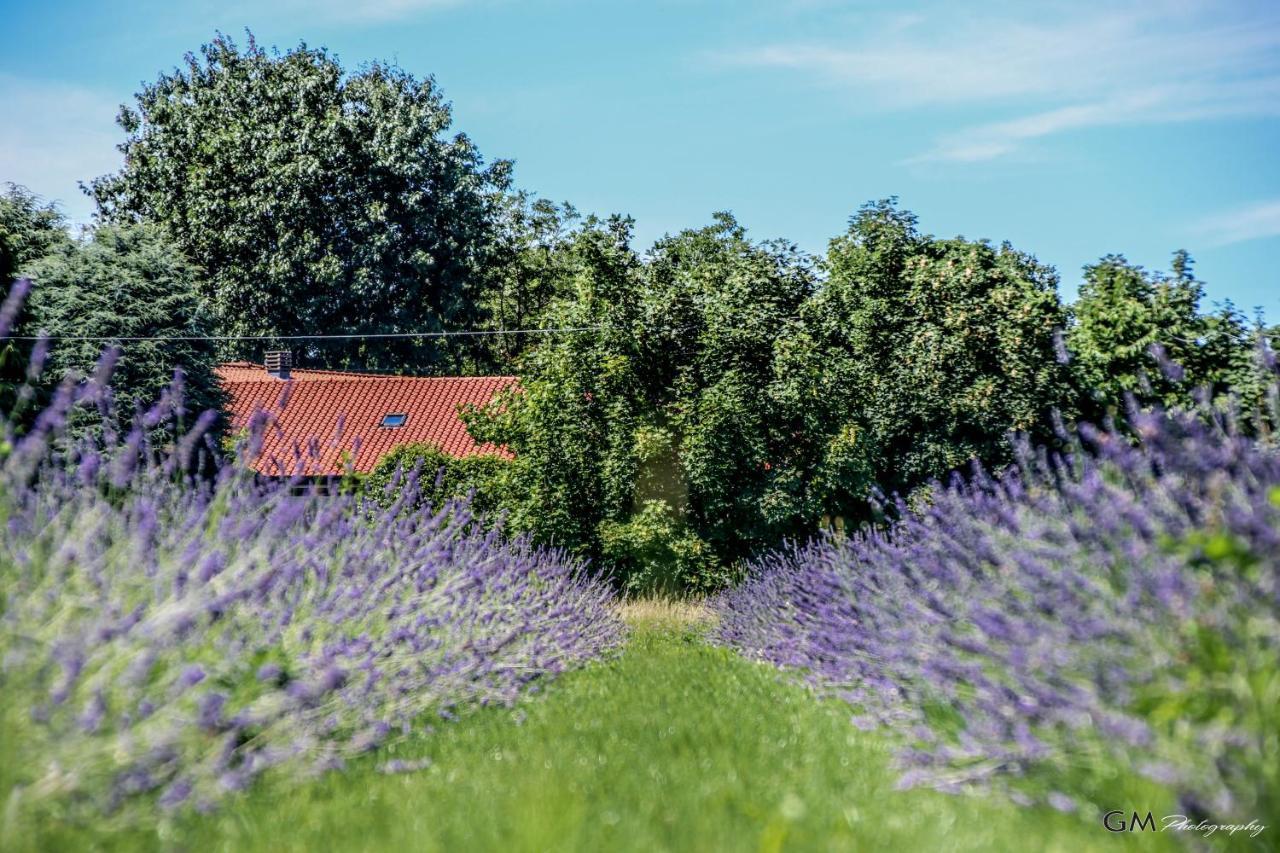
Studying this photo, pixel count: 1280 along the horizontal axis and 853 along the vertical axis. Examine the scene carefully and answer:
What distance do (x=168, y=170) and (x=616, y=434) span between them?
2351cm

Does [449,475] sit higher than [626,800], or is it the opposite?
[626,800]

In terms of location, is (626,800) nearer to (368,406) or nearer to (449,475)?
(449,475)

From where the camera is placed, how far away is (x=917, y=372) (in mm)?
21984

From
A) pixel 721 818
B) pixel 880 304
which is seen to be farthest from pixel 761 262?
pixel 721 818

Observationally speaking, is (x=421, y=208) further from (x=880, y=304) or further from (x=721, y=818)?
(x=721, y=818)

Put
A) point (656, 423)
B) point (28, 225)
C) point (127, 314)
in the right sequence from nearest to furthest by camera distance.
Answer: point (656, 423)
point (127, 314)
point (28, 225)

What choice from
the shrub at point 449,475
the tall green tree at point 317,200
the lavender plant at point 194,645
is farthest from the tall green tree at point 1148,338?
the tall green tree at point 317,200

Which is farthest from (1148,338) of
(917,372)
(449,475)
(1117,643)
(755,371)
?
(1117,643)

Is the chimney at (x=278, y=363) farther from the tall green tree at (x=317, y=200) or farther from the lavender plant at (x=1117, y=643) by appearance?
the lavender plant at (x=1117, y=643)

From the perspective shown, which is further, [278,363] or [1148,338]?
[278,363]

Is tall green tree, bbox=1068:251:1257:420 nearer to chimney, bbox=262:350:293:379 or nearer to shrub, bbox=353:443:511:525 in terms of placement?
shrub, bbox=353:443:511:525

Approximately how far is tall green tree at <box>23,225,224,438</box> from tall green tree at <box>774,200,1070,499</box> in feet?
40.7

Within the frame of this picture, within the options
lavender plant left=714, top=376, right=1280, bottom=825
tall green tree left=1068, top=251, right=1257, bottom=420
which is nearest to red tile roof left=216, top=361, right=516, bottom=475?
tall green tree left=1068, top=251, right=1257, bottom=420

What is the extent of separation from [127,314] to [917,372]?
15981 mm
